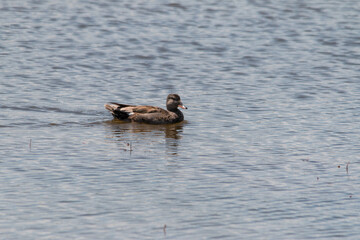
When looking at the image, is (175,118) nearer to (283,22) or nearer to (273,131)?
(273,131)

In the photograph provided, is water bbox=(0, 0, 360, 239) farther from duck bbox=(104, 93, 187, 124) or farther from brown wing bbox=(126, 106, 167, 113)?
brown wing bbox=(126, 106, 167, 113)

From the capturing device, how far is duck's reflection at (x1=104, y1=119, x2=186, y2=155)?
48.0 ft

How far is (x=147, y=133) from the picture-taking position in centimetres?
1583

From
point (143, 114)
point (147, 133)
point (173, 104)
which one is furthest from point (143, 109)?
point (147, 133)

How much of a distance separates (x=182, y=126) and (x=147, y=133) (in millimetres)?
985

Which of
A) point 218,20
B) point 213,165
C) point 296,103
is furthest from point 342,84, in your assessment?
point 218,20

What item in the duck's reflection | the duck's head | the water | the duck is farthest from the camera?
the duck's head

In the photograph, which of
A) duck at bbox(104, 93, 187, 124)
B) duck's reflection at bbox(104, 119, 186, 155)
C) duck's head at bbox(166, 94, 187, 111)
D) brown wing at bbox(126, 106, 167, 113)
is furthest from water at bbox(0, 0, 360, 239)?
duck's head at bbox(166, 94, 187, 111)

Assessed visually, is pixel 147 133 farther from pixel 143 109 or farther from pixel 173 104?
pixel 173 104

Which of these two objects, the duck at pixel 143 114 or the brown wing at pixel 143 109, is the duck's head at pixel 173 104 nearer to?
the duck at pixel 143 114

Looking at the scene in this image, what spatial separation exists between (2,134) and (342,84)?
10.3 metres

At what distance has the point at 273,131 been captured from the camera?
15367 millimetres

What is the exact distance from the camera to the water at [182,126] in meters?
9.72

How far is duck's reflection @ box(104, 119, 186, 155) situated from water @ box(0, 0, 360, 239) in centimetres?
4
